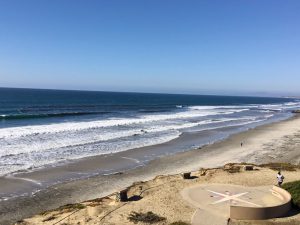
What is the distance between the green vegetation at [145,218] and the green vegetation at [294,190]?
6709mm

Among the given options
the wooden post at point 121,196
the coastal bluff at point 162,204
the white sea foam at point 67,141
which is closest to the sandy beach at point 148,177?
the coastal bluff at point 162,204

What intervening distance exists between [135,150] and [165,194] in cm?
1314

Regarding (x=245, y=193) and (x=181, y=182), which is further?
(x=181, y=182)

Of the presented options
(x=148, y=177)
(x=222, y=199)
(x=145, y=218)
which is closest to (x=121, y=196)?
(x=145, y=218)

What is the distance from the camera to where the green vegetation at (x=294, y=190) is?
18.0 metres

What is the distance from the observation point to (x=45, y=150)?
3077cm

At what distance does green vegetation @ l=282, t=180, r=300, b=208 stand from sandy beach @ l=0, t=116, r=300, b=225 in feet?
6.14

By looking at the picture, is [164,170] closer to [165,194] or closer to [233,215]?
[165,194]

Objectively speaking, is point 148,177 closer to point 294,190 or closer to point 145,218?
point 145,218

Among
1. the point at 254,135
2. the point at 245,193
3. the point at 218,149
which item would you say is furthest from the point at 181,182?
the point at 254,135

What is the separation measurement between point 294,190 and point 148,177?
9.05 meters

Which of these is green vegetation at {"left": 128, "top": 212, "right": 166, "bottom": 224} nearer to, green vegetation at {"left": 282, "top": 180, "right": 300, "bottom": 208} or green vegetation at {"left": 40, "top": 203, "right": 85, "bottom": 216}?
green vegetation at {"left": 40, "top": 203, "right": 85, "bottom": 216}

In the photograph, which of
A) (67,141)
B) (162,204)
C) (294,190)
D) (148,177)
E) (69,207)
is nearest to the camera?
(69,207)

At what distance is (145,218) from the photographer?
16.2 m
